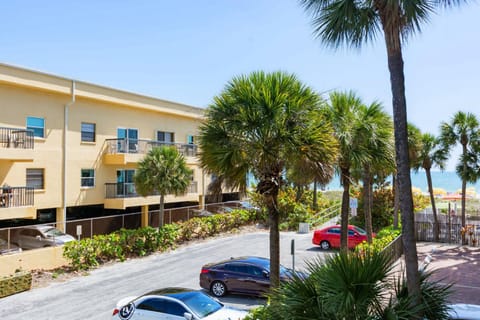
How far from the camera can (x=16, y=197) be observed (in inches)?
766

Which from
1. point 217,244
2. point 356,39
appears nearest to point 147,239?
point 217,244

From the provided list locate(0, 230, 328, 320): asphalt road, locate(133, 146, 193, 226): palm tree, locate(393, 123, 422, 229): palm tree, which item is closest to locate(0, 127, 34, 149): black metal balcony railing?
locate(133, 146, 193, 226): palm tree

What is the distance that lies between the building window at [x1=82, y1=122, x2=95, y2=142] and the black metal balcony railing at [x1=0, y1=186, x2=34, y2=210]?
536 cm

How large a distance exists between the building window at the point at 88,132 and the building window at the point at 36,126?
2752mm

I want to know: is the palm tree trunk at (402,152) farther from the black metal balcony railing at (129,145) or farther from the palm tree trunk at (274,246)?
the black metal balcony railing at (129,145)

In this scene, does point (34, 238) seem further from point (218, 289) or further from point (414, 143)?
point (414, 143)

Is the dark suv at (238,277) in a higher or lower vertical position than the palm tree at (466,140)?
lower

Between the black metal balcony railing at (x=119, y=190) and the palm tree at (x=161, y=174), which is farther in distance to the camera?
the black metal balcony railing at (x=119, y=190)

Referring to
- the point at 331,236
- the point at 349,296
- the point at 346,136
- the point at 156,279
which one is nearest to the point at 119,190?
the point at 156,279

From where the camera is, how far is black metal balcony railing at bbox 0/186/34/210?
18750 millimetres

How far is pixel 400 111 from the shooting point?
274 inches

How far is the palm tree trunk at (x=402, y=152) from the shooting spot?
667 centimetres

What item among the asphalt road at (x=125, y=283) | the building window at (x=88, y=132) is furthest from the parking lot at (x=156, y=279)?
the building window at (x=88, y=132)

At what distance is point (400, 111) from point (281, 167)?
3.58m
